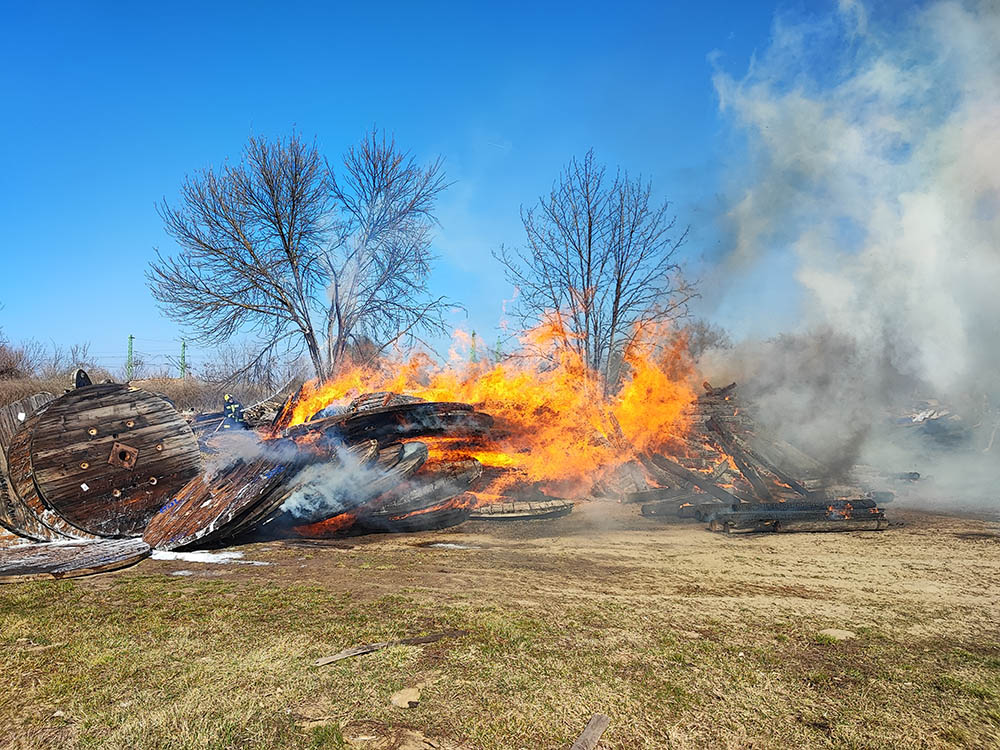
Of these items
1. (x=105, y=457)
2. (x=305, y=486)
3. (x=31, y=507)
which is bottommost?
(x=31, y=507)

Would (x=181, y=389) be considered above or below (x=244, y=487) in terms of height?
above

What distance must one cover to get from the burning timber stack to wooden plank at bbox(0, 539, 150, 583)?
21mm

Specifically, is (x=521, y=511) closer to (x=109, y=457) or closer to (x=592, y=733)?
(x=109, y=457)

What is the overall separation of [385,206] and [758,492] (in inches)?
672

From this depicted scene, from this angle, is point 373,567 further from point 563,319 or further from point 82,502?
point 563,319

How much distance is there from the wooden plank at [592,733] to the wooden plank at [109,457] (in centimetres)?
695

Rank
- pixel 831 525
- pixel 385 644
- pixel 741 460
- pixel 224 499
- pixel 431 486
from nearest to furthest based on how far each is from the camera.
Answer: pixel 385 644, pixel 224 499, pixel 831 525, pixel 431 486, pixel 741 460

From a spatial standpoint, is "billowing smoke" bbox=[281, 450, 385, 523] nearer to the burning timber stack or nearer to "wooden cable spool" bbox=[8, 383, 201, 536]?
the burning timber stack

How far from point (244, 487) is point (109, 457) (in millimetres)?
1865

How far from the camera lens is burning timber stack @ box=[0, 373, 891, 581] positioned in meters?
7.09

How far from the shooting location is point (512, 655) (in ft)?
11.8

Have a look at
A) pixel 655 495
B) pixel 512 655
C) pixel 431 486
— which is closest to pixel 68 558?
pixel 431 486

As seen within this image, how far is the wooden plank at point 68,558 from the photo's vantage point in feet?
17.7

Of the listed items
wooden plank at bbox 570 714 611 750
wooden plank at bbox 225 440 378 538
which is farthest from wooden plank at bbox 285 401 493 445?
wooden plank at bbox 570 714 611 750
